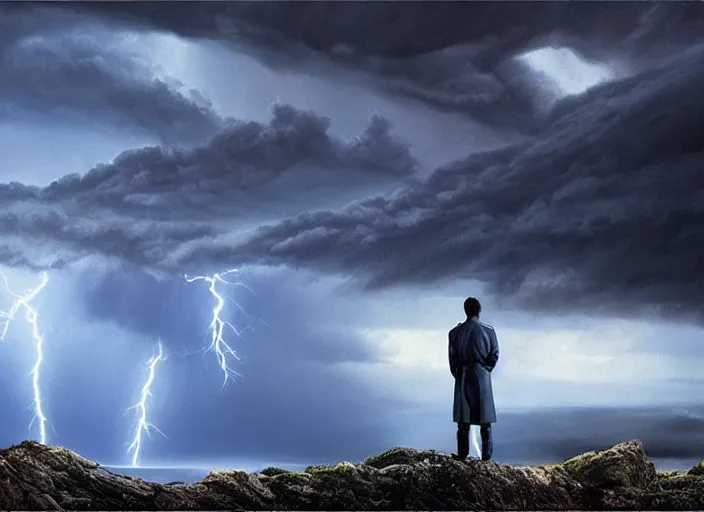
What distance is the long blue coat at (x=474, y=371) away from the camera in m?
10.1

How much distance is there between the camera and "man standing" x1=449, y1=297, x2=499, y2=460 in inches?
398

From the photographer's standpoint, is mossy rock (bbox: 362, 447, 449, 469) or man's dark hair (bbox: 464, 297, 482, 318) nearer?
man's dark hair (bbox: 464, 297, 482, 318)

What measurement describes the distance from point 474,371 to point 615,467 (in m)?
2.08

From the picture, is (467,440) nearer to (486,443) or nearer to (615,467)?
(486,443)

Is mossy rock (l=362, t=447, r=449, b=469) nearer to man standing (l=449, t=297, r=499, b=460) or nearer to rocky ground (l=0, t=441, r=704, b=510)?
rocky ground (l=0, t=441, r=704, b=510)

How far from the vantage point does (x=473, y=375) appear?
10180 millimetres

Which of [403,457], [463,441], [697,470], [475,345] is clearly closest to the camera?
[475,345]


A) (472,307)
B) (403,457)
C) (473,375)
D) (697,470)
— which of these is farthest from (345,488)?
(697,470)

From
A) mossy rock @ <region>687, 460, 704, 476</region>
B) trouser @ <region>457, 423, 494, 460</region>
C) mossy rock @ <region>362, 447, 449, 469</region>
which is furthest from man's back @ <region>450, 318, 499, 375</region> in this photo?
mossy rock @ <region>687, 460, 704, 476</region>

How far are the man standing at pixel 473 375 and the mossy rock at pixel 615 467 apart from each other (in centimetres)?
131

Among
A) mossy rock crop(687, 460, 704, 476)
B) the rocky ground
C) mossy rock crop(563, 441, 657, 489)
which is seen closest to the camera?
the rocky ground

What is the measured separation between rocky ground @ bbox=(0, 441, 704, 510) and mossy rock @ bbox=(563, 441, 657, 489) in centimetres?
2

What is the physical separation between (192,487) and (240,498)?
52 cm

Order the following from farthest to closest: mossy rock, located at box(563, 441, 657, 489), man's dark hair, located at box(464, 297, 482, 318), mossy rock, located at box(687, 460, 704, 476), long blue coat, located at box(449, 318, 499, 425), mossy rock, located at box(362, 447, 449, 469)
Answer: mossy rock, located at box(687, 460, 704, 476)
mossy rock, located at box(563, 441, 657, 489)
mossy rock, located at box(362, 447, 449, 469)
man's dark hair, located at box(464, 297, 482, 318)
long blue coat, located at box(449, 318, 499, 425)
